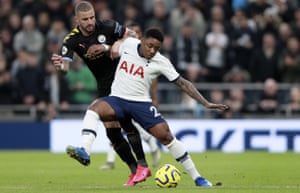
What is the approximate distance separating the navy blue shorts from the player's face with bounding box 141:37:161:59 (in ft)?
2.25

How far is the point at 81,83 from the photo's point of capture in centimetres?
2420

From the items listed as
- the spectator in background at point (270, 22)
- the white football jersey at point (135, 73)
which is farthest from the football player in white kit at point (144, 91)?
the spectator in background at point (270, 22)

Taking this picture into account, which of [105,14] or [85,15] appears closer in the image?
[85,15]

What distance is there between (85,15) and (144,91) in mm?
1460

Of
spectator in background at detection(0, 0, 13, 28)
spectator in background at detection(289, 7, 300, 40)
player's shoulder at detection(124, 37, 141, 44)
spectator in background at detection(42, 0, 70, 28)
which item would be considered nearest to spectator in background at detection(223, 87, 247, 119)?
spectator in background at detection(289, 7, 300, 40)

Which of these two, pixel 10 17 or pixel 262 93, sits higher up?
pixel 10 17

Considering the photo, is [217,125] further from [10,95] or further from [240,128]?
[10,95]

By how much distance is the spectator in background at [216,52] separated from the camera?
79.3 ft

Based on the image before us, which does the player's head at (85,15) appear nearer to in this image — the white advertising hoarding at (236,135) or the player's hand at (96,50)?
the player's hand at (96,50)

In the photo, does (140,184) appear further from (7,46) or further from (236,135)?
(7,46)

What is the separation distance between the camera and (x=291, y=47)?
23688mm

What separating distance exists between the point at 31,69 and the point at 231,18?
5634mm

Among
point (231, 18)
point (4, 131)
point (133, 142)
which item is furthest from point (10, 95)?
point (133, 142)

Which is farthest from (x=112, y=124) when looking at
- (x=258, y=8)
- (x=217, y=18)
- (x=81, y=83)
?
(x=258, y=8)
